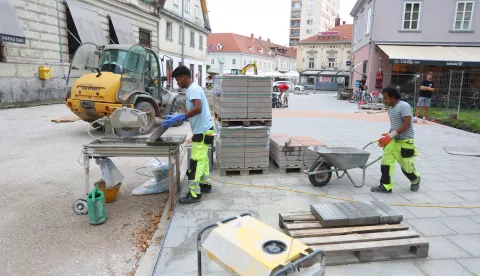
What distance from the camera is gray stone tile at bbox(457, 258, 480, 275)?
3.20 meters

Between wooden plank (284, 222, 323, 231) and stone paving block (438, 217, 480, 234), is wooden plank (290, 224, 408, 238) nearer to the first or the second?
wooden plank (284, 222, 323, 231)

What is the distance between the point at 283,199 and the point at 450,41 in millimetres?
23007

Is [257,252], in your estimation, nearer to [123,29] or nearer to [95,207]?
[95,207]

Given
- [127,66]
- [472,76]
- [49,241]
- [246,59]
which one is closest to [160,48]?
[127,66]

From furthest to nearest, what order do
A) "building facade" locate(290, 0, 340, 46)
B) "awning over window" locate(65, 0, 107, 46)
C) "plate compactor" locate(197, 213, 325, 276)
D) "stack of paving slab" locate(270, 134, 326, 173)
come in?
1. "building facade" locate(290, 0, 340, 46)
2. "awning over window" locate(65, 0, 107, 46)
3. "stack of paving slab" locate(270, 134, 326, 173)
4. "plate compactor" locate(197, 213, 325, 276)

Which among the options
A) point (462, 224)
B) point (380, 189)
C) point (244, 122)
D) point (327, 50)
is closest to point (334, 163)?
Answer: point (380, 189)

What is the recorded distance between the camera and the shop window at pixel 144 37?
26.1m

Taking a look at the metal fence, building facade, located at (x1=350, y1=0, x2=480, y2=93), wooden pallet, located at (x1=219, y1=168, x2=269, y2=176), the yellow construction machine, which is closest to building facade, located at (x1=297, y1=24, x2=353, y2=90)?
building facade, located at (x1=350, y1=0, x2=480, y2=93)

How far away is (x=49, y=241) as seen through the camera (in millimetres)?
3814

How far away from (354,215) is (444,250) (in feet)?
3.23

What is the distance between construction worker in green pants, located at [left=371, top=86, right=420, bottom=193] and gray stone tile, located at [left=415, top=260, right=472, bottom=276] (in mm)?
1976

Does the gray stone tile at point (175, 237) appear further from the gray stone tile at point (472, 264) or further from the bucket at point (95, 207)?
the gray stone tile at point (472, 264)

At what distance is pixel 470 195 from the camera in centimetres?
522

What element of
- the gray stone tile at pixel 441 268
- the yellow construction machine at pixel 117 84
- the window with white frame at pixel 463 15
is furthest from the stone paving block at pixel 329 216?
the window with white frame at pixel 463 15
